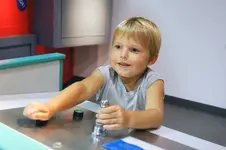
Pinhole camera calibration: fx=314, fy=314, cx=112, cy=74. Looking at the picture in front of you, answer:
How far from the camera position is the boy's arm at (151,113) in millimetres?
728

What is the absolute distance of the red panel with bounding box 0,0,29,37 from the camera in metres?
2.34

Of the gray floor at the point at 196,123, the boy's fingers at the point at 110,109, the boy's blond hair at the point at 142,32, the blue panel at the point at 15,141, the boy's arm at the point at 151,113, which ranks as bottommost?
the gray floor at the point at 196,123

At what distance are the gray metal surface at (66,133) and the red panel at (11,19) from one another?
171cm

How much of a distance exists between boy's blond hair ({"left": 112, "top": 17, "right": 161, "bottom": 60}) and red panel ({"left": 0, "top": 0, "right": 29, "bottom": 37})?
5.60 feet

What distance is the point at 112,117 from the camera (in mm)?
668

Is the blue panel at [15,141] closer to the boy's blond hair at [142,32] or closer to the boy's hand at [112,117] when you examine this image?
the boy's hand at [112,117]

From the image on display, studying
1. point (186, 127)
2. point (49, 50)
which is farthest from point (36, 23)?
point (186, 127)

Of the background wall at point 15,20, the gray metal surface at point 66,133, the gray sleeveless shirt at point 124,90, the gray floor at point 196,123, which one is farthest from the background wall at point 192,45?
the gray metal surface at point 66,133

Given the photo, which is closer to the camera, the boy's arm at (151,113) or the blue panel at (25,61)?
the boy's arm at (151,113)

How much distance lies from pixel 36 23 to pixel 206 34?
1401 millimetres

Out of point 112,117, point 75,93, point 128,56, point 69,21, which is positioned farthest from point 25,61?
point 69,21

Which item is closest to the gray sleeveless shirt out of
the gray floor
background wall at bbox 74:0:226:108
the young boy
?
the young boy

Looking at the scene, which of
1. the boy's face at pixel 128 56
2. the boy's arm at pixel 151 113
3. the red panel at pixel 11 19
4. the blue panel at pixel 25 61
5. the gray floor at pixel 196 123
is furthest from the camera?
the red panel at pixel 11 19

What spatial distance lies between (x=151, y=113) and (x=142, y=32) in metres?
0.22
